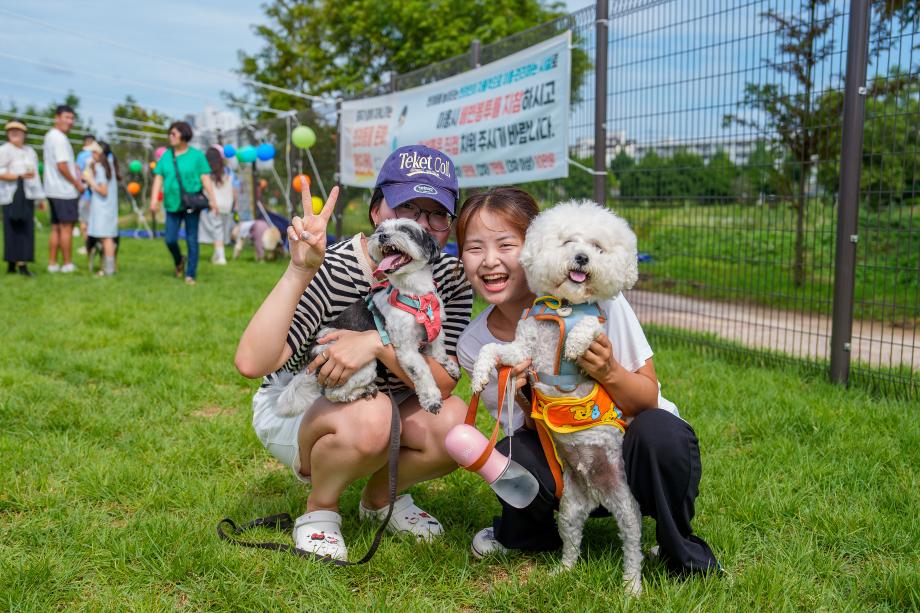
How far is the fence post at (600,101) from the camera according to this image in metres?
5.88

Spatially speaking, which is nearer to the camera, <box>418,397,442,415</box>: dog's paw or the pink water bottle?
the pink water bottle

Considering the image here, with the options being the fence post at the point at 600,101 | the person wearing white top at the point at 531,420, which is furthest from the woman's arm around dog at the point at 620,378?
the fence post at the point at 600,101

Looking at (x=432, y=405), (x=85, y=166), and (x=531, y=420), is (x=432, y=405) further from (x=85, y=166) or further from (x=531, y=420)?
(x=85, y=166)

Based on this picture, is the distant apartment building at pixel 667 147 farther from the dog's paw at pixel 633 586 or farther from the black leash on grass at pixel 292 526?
→ the dog's paw at pixel 633 586

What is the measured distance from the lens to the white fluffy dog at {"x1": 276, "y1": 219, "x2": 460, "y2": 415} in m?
2.44

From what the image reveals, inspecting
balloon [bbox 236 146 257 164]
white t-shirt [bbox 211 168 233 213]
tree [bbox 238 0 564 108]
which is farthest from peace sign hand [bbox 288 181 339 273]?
tree [bbox 238 0 564 108]

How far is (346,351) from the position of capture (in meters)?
2.56

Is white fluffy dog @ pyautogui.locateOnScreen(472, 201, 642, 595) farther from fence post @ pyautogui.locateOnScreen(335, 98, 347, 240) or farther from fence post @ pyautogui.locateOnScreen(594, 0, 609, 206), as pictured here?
fence post @ pyautogui.locateOnScreen(335, 98, 347, 240)

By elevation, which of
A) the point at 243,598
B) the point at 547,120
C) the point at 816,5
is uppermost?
the point at 816,5

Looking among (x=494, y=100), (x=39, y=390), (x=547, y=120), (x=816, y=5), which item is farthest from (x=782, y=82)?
(x=39, y=390)

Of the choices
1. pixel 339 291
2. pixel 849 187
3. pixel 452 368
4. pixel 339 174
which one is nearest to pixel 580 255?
pixel 452 368

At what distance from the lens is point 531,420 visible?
8.91ft

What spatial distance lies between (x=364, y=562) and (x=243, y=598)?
0.44 m

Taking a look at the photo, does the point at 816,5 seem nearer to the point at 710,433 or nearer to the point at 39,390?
the point at 710,433
